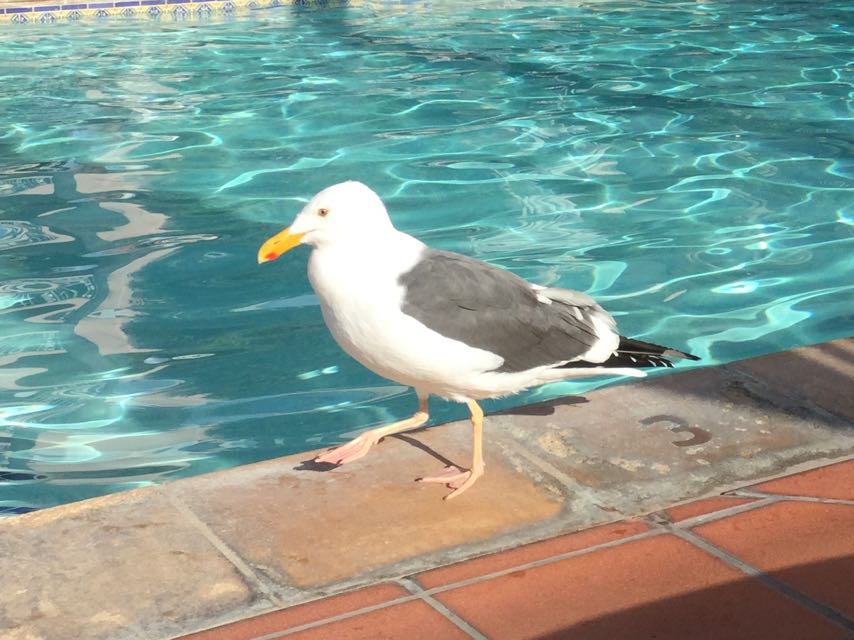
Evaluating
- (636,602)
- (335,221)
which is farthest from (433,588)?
(335,221)

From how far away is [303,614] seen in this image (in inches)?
96.6

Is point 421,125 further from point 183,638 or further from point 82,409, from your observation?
point 183,638

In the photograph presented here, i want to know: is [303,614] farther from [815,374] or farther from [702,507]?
[815,374]

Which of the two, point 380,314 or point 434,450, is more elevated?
point 380,314

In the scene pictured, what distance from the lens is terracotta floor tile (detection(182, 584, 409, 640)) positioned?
239 cm

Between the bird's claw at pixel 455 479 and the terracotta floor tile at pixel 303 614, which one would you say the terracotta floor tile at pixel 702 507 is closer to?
the bird's claw at pixel 455 479

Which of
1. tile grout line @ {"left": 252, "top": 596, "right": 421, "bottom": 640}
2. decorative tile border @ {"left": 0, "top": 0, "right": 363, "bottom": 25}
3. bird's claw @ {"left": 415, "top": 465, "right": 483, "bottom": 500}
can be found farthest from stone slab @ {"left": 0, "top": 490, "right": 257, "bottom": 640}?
decorative tile border @ {"left": 0, "top": 0, "right": 363, "bottom": 25}

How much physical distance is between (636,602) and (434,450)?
978mm

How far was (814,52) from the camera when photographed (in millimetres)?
12242

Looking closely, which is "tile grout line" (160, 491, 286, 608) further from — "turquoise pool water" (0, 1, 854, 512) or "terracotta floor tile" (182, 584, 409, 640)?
"turquoise pool water" (0, 1, 854, 512)

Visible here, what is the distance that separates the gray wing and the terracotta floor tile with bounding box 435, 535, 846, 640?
0.65 meters

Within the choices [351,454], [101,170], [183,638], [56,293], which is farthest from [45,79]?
[183,638]

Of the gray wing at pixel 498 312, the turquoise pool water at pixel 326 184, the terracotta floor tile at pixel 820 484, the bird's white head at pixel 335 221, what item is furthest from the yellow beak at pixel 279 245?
the turquoise pool water at pixel 326 184

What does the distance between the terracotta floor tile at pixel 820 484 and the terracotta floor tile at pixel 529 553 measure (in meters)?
0.39
